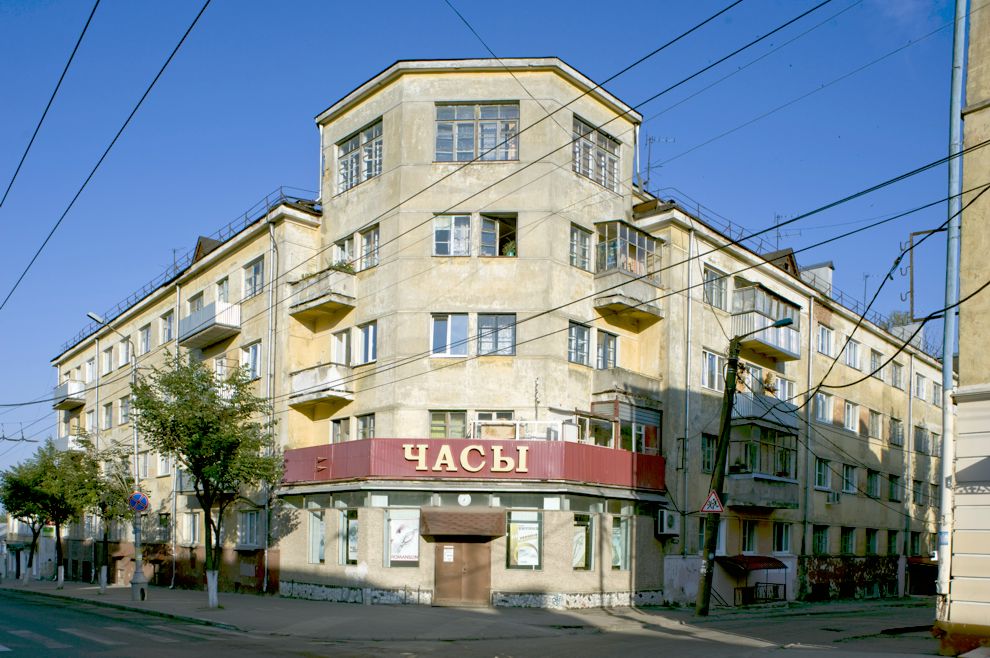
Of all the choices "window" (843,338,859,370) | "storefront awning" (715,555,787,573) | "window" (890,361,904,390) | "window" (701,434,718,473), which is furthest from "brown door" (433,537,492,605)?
"window" (890,361,904,390)

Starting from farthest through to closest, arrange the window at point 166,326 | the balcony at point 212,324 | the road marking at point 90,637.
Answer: the window at point 166,326 < the balcony at point 212,324 < the road marking at point 90,637

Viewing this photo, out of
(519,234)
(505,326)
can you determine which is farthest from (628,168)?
(505,326)

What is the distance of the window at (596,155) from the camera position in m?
30.7

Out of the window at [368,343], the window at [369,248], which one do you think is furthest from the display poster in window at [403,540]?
the window at [369,248]

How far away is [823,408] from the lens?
1604 inches

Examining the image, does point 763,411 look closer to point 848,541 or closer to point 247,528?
point 848,541

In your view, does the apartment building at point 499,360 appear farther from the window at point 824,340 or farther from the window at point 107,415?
the window at point 107,415

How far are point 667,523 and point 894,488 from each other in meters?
22.2

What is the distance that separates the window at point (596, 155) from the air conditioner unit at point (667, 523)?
10.8 metres

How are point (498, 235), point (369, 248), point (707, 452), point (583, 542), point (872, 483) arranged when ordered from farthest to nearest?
point (872, 483), point (707, 452), point (369, 248), point (498, 235), point (583, 542)

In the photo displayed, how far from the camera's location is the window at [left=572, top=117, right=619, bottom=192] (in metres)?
30.7

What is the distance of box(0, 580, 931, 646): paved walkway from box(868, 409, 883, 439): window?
15.3 m

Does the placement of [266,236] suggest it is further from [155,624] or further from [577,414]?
[155,624]

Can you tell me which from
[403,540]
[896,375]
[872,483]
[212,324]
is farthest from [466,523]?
[896,375]
